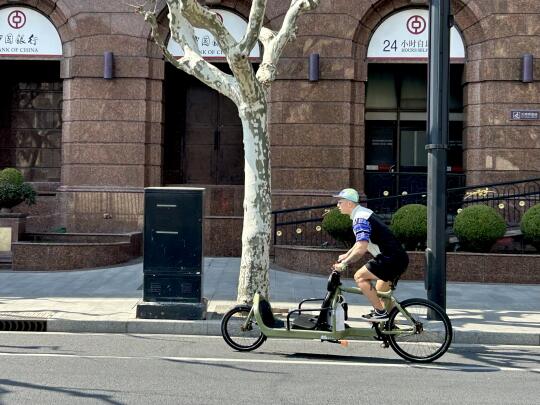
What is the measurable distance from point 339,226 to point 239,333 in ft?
19.3

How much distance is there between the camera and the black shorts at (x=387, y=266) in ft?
25.9

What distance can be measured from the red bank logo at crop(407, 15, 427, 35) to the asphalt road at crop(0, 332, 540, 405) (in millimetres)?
9695

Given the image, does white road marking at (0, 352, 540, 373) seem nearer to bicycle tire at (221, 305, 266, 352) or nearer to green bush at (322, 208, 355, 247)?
bicycle tire at (221, 305, 266, 352)

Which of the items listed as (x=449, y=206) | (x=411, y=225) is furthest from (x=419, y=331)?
(x=449, y=206)

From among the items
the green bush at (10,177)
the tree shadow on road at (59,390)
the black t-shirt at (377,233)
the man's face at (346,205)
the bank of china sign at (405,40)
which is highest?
the bank of china sign at (405,40)

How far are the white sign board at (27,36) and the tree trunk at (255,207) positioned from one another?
8.67 m

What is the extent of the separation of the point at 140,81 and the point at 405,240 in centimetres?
714

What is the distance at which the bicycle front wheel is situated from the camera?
779 centimetres

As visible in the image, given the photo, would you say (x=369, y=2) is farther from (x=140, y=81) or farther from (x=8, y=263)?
(x=8, y=263)

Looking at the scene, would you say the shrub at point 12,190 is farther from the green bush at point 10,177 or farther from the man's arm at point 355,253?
the man's arm at point 355,253

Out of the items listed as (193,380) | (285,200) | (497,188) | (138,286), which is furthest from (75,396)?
(497,188)

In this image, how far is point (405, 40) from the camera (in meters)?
16.7

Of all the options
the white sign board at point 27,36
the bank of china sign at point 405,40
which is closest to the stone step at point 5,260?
the white sign board at point 27,36

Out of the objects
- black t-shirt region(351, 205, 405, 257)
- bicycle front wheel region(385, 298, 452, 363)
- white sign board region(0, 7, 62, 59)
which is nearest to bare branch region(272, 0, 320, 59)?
black t-shirt region(351, 205, 405, 257)
